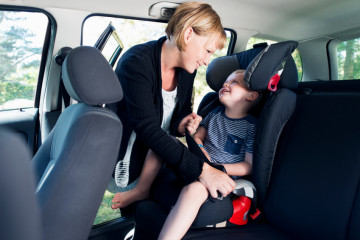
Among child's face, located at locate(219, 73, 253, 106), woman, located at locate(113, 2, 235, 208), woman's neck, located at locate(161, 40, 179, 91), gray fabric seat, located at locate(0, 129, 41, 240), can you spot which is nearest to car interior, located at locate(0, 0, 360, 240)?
gray fabric seat, located at locate(0, 129, 41, 240)

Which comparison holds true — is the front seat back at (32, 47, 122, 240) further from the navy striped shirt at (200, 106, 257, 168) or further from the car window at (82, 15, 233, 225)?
the car window at (82, 15, 233, 225)

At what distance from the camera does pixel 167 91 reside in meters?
1.65

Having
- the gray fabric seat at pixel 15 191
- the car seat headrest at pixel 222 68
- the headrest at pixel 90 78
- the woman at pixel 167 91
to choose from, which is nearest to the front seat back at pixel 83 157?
the headrest at pixel 90 78

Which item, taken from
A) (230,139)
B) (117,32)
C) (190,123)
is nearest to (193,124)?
(190,123)

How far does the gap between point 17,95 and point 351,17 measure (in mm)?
2362

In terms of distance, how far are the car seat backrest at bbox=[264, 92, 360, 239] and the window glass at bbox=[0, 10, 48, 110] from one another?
1.69 m

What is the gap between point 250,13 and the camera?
2.27m

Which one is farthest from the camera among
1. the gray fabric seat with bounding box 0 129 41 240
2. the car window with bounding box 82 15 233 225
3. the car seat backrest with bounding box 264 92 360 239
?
the car window with bounding box 82 15 233 225

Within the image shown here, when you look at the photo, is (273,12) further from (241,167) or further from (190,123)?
(241,167)

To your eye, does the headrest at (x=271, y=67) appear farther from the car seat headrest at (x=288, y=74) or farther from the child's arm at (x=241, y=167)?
the child's arm at (x=241, y=167)

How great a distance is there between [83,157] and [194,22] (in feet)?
2.86

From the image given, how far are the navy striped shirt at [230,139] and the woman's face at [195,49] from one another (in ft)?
1.33

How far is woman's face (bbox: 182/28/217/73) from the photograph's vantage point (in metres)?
1.45

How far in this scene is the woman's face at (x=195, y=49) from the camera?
145 cm
